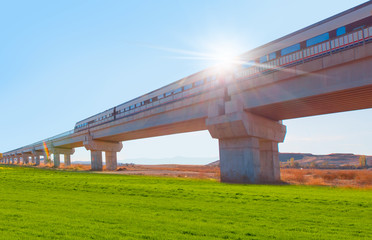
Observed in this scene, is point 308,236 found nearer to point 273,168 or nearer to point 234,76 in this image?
point 234,76

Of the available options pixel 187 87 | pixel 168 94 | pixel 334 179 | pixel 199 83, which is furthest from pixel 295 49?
pixel 334 179

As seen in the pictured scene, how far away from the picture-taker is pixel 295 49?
20.4 m

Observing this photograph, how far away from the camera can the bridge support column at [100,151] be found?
171ft

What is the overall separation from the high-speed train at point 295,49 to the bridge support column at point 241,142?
3556mm

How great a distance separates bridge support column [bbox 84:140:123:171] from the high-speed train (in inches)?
999

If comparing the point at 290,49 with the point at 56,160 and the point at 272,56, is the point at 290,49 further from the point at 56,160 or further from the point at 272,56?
the point at 56,160

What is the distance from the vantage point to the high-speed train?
16.8 metres

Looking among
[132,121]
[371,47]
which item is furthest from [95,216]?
[132,121]

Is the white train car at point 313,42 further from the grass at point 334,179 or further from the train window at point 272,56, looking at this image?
the grass at point 334,179

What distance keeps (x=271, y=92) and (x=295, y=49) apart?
11.7 feet

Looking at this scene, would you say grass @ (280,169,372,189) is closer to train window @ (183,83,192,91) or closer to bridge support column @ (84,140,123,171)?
train window @ (183,83,192,91)

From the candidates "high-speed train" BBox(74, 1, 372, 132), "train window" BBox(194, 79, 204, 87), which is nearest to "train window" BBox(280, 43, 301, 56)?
"high-speed train" BBox(74, 1, 372, 132)

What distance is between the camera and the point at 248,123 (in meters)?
23.4

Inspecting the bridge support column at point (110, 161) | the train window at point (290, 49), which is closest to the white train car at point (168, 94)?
the train window at point (290, 49)
